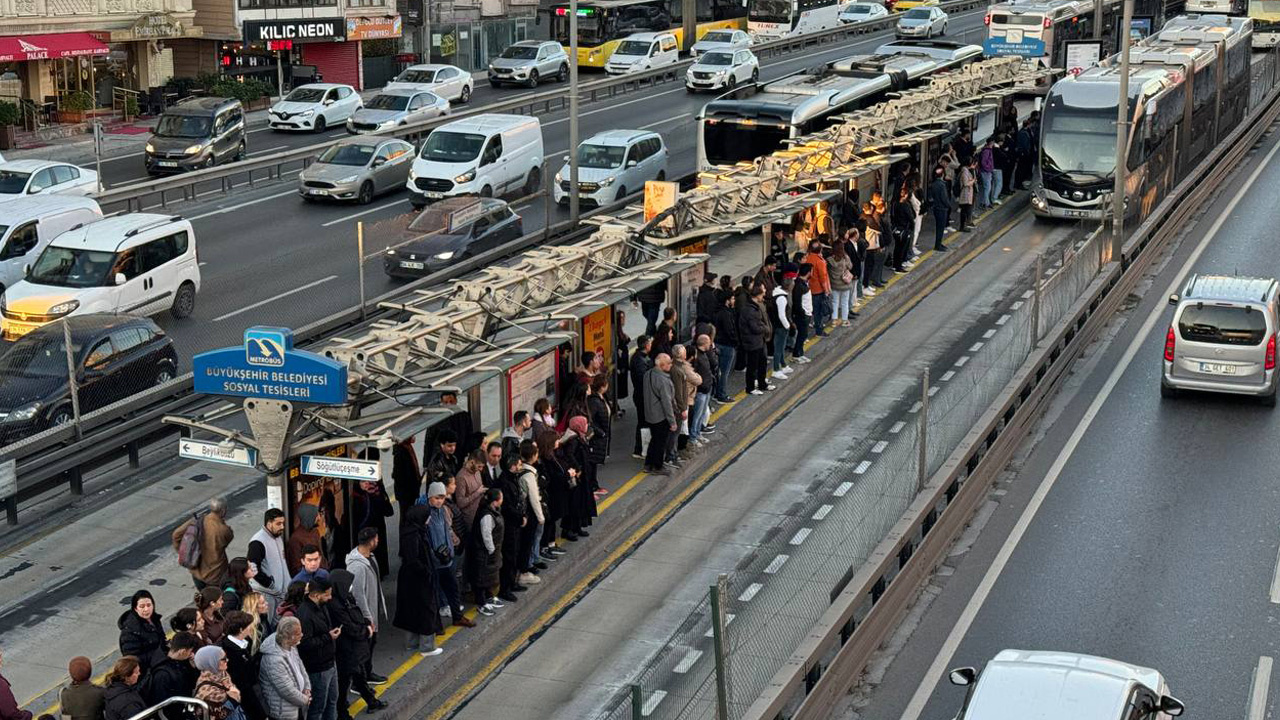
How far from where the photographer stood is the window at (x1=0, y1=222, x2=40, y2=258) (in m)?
28.7

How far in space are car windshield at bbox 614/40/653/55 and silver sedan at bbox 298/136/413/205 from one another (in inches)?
848

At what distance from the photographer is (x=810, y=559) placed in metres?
13.8

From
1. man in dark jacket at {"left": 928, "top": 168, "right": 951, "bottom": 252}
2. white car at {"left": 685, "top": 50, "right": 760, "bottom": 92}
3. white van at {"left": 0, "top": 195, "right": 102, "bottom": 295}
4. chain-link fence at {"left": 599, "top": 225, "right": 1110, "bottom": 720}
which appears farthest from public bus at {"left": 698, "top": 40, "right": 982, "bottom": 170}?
white car at {"left": 685, "top": 50, "right": 760, "bottom": 92}

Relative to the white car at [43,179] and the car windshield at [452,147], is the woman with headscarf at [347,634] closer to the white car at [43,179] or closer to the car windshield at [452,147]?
the white car at [43,179]

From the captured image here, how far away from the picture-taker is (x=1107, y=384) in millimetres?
23766

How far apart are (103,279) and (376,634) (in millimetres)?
→ 14044

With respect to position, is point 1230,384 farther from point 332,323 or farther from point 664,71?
point 664,71

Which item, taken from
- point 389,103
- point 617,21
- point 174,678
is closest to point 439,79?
point 389,103

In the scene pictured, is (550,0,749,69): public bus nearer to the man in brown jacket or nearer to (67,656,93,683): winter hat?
the man in brown jacket

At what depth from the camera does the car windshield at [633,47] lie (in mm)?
59688

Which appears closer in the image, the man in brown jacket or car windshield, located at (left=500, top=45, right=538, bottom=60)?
the man in brown jacket

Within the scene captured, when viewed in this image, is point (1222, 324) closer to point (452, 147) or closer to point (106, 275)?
point (106, 275)

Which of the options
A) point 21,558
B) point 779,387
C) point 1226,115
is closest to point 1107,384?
point 779,387

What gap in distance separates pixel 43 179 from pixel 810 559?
83.4 feet
